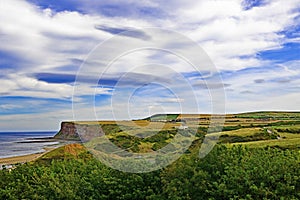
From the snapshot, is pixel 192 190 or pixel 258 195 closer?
pixel 258 195

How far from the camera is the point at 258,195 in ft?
40.5

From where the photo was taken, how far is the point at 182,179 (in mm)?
14102

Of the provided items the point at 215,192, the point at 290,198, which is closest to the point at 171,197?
the point at 215,192

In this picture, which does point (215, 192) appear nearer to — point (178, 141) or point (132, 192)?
point (132, 192)

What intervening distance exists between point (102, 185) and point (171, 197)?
3.11 metres

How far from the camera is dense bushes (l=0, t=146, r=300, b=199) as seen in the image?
41.3 ft

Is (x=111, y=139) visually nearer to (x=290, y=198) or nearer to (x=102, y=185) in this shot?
(x=102, y=185)

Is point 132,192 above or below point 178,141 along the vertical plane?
below

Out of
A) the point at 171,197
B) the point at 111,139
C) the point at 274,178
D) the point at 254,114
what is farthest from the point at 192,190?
the point at 254,114

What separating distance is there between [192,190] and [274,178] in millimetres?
2663

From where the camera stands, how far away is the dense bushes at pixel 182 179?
12586 mm

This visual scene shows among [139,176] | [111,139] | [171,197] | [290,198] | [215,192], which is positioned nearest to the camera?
[290,198]

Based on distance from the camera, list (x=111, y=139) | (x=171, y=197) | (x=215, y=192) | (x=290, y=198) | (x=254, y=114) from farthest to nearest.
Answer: (x=254, y=114) → (x=111, y=139) → (x=171, y=197) → (x=215, y=192) → (x=290, y=198)

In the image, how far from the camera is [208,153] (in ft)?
46.9
